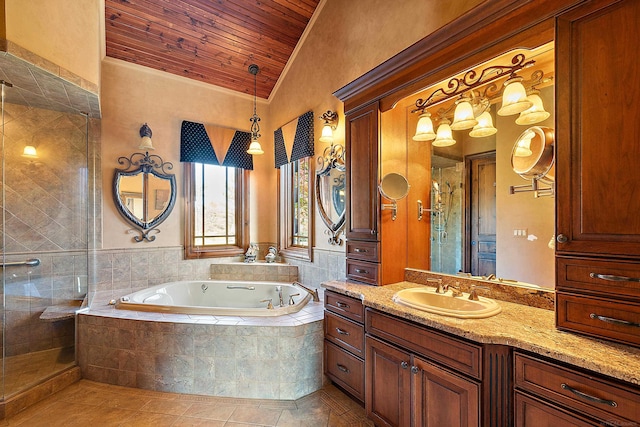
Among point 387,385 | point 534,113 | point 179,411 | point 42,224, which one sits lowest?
point 179,411

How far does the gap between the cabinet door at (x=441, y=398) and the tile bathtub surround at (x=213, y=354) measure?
960 millimetres

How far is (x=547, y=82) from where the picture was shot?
5.11 ft

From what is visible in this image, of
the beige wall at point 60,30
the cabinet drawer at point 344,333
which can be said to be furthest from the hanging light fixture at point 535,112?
the beige wall at point 60,30

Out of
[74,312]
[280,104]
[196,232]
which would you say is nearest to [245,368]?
[74,312]

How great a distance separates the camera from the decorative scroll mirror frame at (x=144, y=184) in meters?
3.25

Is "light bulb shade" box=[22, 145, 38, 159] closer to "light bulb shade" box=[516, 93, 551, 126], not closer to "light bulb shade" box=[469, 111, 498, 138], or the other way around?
"light bulb shade" box=[469, 111, 498, 138]

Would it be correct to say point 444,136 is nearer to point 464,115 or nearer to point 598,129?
point 464,115

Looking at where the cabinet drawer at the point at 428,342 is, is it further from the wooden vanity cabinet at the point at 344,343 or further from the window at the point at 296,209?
the window at the point at 296,209

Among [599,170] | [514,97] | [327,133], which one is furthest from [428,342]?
[327,133]

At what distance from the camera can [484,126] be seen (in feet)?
6.06

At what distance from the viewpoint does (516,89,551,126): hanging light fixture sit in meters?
1.58

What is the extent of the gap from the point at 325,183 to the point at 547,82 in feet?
6.69

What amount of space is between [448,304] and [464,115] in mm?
1198

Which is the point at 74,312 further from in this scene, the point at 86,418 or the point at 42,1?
the point at 42,1
